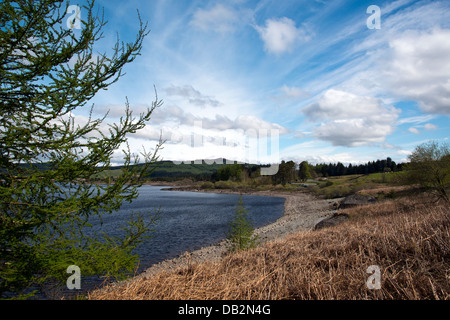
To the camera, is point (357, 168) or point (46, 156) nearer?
point (46, 156)

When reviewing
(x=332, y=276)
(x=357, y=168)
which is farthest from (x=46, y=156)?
(x=357, y=168)

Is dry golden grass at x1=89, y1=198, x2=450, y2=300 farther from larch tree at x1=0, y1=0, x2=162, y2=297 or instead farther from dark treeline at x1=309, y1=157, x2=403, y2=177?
dark treeline at x1=309, y1=157, x2=403, y2=177

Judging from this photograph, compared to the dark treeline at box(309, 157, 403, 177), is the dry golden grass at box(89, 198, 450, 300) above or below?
below

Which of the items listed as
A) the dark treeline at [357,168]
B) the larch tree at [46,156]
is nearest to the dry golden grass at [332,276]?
the larch tree at [46,156]

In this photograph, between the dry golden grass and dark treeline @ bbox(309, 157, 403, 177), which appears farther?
dark treeline @ bbox(309, 157, 403, 177)

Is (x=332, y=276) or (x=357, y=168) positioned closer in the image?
(x=332, y=276)

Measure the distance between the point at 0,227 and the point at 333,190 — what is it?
72.5 m

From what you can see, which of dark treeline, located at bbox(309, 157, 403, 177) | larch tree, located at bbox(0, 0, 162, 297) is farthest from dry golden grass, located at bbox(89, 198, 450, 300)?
dark treeline, located at bbox(309, 157, 403, 177)

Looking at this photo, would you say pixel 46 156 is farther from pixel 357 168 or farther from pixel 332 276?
pixel 357 168

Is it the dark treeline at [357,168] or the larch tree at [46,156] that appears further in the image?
the dark treeline at [357,168]

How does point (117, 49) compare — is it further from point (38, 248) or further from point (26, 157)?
point (38, 248)

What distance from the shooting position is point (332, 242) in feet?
19.2

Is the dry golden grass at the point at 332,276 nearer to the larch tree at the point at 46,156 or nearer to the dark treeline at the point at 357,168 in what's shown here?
the larch tree at the point at 46,156
